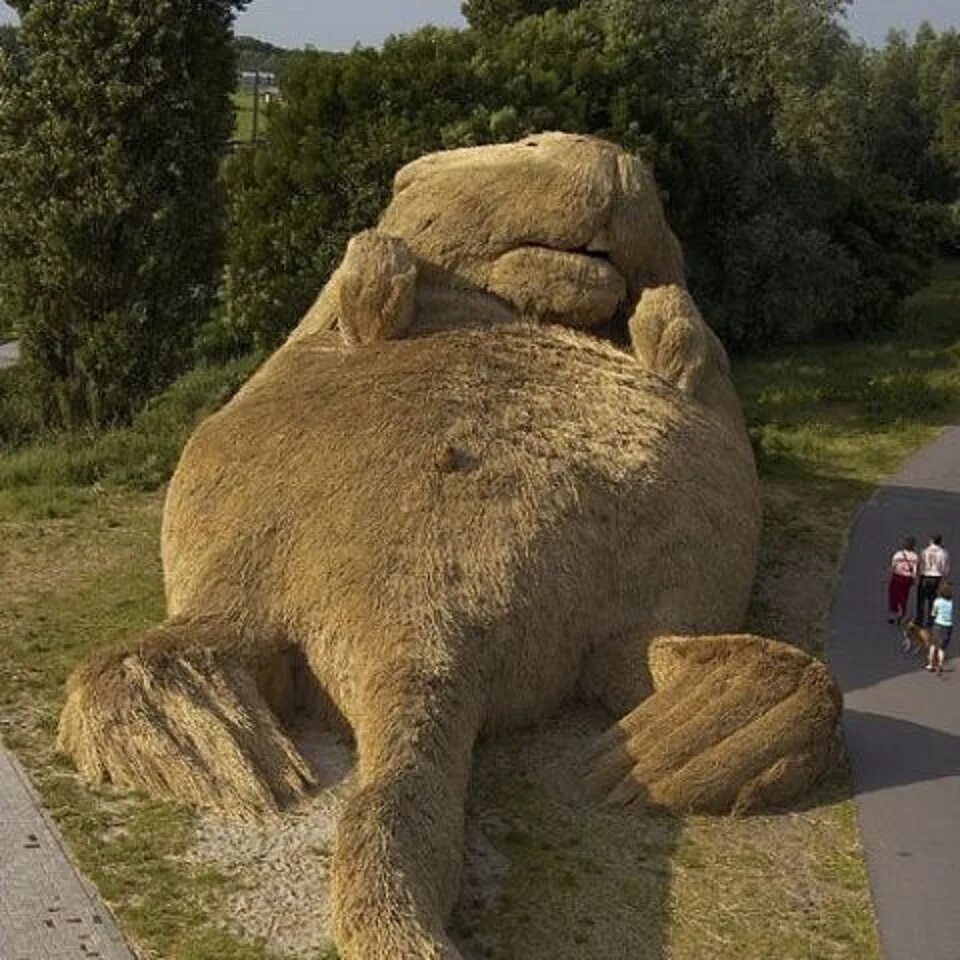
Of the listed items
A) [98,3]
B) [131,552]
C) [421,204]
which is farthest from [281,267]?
[421,204]

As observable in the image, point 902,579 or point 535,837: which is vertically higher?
point 902,579

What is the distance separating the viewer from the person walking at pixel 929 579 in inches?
426

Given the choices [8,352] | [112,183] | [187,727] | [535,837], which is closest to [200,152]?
[112,183]

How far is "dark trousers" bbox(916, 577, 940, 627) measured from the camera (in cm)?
1086

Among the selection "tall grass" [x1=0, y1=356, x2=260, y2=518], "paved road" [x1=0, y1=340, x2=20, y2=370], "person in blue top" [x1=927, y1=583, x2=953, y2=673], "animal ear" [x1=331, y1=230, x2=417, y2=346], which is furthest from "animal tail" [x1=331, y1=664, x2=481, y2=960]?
"paved road" [x1=0, y1=340, x2=20, y2=370]

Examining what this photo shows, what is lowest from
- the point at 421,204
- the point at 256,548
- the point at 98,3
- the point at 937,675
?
the point at 937,675

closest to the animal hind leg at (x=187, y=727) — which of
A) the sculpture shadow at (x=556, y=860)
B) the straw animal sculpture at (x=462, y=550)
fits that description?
the straw animal sculpture at (x=462, y=550)

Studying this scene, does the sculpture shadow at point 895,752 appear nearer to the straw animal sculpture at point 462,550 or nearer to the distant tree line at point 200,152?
the straw animal sculpture at point 462,550

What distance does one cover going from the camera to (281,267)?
677 inches

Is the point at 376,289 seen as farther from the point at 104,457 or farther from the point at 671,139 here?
the point at 671,139

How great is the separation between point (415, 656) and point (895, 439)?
12247 mm

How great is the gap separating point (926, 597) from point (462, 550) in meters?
4.53

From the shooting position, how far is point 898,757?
8.79 metres

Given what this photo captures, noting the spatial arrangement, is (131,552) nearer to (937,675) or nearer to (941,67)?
(937,675)
